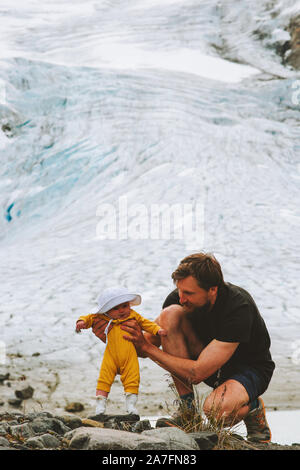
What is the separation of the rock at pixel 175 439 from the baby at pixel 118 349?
1.31ft

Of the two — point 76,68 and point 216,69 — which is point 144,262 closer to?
point 76,68

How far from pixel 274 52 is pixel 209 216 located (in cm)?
707

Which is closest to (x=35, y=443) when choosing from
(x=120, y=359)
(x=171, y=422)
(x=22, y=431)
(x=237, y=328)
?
(x=22, y=431)

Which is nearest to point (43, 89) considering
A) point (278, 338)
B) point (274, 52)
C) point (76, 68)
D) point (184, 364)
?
point (76, 68)

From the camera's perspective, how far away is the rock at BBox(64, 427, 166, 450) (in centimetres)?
187

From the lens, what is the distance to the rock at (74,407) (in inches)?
142

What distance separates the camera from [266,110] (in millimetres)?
10383

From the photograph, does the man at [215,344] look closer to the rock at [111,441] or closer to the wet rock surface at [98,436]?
the wet rock surface at [98,436]

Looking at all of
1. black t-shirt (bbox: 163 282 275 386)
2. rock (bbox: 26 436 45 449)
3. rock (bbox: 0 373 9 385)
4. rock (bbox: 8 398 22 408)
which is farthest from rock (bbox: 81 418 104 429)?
rock (bbox: 0 373 9 385)

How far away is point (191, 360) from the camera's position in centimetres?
244

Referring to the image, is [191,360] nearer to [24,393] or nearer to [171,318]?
[171,318]

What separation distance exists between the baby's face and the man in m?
0.07

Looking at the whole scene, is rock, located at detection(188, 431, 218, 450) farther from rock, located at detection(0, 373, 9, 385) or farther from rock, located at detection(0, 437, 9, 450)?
rock, located at detection(0, 373, 9, 385)
